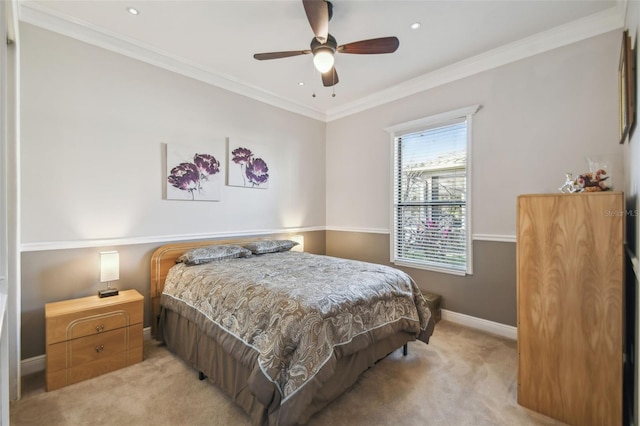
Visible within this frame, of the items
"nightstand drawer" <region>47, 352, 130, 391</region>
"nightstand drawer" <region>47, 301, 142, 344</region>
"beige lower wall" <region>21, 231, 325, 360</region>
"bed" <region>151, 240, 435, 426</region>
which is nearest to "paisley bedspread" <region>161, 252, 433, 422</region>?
"bed" <region>151, 240, 435, 426</region>

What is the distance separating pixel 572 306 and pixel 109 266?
3508 millimetres

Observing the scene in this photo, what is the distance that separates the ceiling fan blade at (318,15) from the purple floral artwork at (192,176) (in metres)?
1.93

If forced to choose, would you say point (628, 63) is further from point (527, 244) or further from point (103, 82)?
point (103, 82)

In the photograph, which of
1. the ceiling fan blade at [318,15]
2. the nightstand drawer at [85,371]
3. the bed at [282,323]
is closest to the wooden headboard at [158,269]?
the bed at [282,323]

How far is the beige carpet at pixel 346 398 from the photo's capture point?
6.02 ft

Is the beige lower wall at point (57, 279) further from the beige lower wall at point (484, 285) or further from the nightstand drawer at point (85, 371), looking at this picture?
the beige lower wall at point (484, 285)

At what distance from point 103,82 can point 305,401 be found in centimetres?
322

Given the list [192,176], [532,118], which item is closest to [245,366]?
[192,176]

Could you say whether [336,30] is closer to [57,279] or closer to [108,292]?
[108,292]

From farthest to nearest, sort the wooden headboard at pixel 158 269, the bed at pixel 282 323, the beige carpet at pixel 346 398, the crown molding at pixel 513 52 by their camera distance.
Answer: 1. the wooden headboard at pixel 158 269
2. the crown molding at pixel 513 52
3. the beige carpet at pixel 346 398
4. the bed at pixel 282 323

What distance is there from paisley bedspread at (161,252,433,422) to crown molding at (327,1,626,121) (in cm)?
245

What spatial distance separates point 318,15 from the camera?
196 centimetres

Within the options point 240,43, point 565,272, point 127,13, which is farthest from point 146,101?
point 565,272

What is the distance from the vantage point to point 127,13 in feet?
8.03
